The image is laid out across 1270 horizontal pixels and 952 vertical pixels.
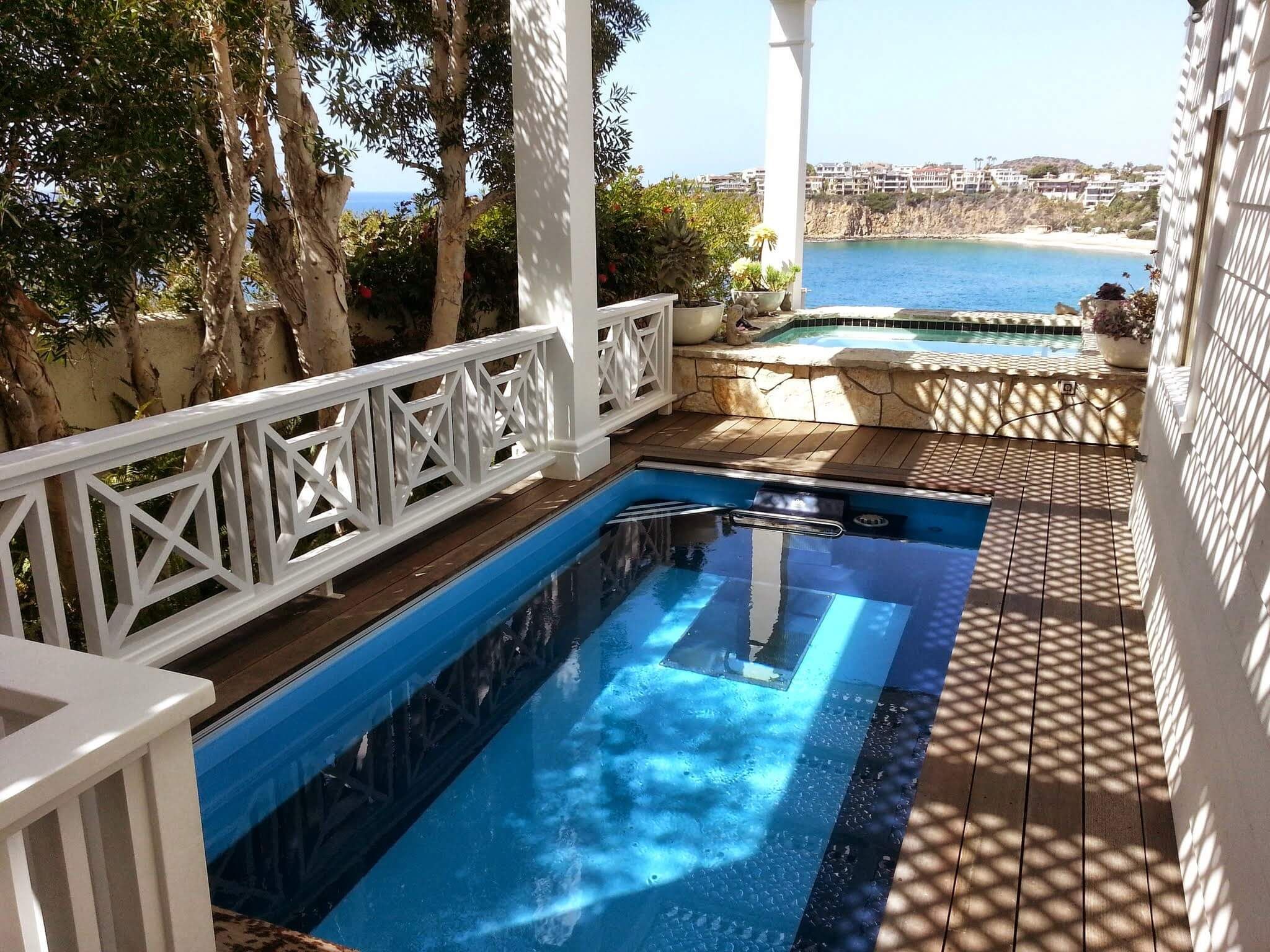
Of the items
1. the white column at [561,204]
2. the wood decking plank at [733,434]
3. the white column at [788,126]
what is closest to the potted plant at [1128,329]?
the wood decking plank at [733,434]

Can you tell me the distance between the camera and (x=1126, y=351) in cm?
593

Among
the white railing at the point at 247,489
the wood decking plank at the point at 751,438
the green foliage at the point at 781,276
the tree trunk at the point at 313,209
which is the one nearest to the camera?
the white railing at the point at 247,489

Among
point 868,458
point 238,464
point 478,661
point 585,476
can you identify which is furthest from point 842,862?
point 868,458

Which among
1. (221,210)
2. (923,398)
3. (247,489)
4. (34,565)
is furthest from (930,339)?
(34,565)

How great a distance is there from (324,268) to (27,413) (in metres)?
1.50

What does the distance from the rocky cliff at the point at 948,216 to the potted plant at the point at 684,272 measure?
1604cm

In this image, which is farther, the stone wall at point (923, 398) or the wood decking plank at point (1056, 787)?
the stone wall at point (923, 398)

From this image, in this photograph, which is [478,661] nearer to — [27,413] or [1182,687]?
[27,413]

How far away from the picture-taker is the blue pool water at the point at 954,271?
1870 centimetres

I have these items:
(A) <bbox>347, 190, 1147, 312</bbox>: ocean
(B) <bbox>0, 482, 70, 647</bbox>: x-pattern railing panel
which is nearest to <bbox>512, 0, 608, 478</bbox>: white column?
(B) <bbox>0, 482, 70, 647</bbox>: x-pattern railing panel

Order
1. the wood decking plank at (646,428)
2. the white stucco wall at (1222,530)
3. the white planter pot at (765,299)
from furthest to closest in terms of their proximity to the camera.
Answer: the white planter pot at (765,299) < the wood decking plank at (646,428) < the white stucco wall at (1222,530)

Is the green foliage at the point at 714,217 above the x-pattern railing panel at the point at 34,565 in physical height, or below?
above

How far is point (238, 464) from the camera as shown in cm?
320

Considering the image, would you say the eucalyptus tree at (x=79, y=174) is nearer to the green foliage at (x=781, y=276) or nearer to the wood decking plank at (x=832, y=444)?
the wood decking plank at (x=832, y=444)
